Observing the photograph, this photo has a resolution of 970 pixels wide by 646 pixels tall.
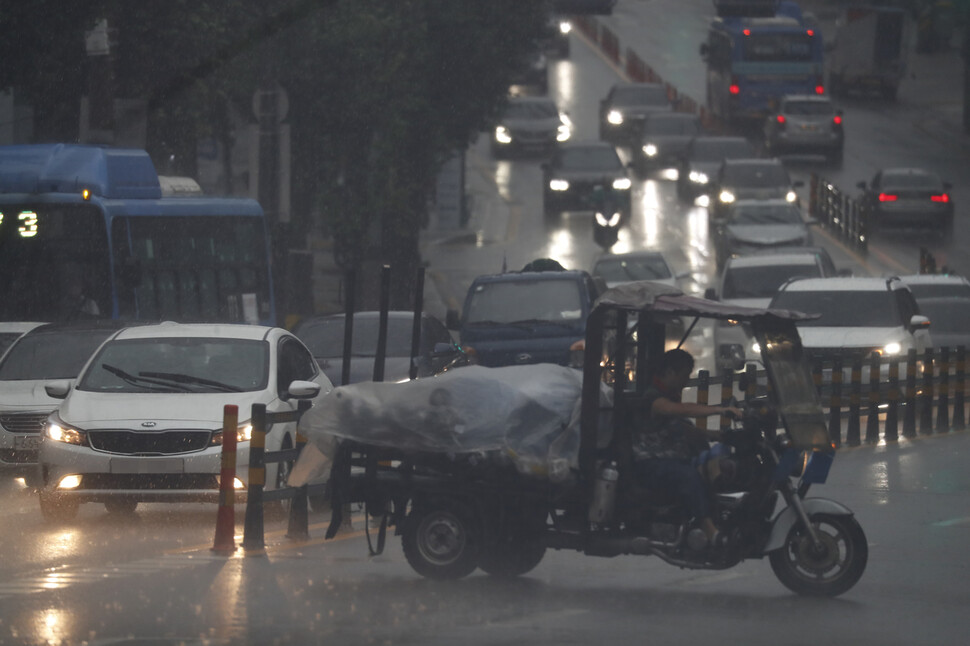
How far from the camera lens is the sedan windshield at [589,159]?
1871 inches

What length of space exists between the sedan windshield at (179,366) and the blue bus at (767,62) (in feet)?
145

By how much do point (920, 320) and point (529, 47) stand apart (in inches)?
819

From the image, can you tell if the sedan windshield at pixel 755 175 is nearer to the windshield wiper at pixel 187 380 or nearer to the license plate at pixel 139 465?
the windshield wiper at pixel 187 380

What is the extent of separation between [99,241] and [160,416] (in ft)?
25.4

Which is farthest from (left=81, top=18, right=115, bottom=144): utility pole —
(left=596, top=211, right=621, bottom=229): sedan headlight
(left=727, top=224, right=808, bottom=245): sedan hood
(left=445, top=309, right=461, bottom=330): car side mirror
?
(left=727, top=224, right=808, bottom=245): sedan hood

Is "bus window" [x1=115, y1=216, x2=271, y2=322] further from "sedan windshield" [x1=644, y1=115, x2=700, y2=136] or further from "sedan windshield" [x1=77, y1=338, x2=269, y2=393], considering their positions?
"sedan windshield" [x1=644, y1=115, x2=700, y2=136]

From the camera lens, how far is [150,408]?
13.4 meters

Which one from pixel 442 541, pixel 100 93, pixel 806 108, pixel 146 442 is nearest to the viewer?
pixel 442 541

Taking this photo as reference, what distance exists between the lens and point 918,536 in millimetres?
12859

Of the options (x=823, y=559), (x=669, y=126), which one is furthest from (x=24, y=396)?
(x=669, y=126)

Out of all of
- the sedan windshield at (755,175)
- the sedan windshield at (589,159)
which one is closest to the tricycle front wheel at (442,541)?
the sedan windshield at (755,175)

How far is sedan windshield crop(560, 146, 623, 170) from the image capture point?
156ft

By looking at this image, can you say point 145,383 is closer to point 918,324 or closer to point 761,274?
point 918,324

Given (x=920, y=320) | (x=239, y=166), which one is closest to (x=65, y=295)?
(x=920, y=320)
